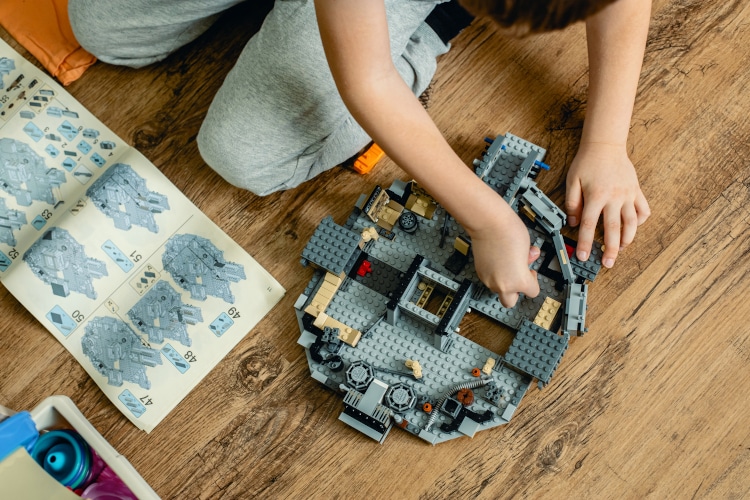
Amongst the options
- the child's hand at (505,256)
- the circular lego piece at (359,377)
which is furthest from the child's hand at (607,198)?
the circular lego piece at (359,377)

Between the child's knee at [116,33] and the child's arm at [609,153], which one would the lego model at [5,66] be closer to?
the child's knee at [116,33]

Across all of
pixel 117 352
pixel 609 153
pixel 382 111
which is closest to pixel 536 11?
pixel 382 111

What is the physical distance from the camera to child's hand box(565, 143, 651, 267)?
90cm

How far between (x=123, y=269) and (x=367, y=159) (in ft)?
1.31

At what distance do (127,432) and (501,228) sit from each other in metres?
0.60

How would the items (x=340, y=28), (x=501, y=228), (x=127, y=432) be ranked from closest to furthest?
(x=340, y=28) → (x=501, y=228) → (x=127, y=432)

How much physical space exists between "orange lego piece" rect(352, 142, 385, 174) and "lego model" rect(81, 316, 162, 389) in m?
0.40

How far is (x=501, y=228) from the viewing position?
83 cm

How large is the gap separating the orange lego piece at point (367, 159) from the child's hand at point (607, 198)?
0.28 meters

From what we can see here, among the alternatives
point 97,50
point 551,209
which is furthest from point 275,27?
point 551,209

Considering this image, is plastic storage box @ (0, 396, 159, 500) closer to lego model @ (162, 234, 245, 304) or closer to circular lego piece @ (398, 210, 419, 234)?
lego model @ (162, 234, 245, 304)

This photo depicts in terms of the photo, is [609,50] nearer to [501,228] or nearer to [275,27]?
[501,228]

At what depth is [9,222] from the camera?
1005mm

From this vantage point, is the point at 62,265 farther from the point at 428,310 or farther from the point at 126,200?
the point at 428,310
